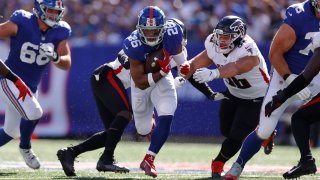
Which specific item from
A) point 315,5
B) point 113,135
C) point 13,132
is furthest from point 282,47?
point 13,132

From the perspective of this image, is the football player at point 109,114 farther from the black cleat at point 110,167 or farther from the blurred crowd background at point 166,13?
the blurred crowd background at point 166,13

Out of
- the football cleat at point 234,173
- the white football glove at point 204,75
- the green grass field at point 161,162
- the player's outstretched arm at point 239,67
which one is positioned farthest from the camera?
the green grass field at point 161,162

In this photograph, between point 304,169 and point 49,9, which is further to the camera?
point 49,9

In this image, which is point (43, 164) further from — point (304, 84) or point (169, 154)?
A: point (304, 84)

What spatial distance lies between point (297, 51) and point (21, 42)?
2498mm

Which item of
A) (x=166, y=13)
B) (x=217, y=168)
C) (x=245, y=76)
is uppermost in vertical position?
(x=245, y=76)

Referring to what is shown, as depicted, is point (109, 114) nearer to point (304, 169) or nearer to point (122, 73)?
point (122, 73)

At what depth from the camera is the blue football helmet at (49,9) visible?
7.29 metres

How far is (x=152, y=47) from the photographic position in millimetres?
6684

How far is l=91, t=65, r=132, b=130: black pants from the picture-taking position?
7.00m

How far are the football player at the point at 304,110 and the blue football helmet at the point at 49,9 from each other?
2291 millimetres

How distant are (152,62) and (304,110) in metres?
1.29

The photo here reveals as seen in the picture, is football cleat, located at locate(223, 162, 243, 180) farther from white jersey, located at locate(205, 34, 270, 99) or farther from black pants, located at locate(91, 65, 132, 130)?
black pants, located at locate(91, 65, 132, 130)

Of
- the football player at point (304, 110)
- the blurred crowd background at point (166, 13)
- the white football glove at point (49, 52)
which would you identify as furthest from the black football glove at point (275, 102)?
the blurred crowd background at point (166, 13)
